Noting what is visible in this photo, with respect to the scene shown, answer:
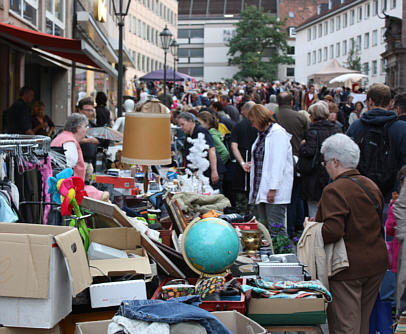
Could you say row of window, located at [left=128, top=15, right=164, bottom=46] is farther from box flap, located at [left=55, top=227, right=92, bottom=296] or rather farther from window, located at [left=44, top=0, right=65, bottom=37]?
box flap, located at [left=55, top=227, right=92, bottom=296]

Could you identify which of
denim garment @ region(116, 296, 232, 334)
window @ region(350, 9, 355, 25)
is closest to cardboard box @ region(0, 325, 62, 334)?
denim garment @ region(116, 296, 232, 334)

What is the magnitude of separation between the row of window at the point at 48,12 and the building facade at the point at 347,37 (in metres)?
33.9

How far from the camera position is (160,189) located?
24.7ft

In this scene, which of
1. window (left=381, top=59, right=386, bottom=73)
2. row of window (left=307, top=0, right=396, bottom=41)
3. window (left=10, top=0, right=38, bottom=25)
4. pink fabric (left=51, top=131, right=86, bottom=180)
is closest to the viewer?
pink fabric (left=51, top=131, right=86, bottom=180)

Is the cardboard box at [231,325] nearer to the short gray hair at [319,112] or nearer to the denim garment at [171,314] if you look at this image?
the denim garment at [171,314]

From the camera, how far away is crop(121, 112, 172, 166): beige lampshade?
613 cm

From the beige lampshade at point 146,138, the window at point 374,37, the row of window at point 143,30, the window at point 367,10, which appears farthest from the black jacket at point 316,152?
the window at point 367,10

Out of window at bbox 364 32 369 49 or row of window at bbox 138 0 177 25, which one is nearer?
row of window at bbox 138 0 177 25

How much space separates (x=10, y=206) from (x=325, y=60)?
251 ft

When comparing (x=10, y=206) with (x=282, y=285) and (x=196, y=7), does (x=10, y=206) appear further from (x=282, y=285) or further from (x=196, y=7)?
(x=196, y=7)

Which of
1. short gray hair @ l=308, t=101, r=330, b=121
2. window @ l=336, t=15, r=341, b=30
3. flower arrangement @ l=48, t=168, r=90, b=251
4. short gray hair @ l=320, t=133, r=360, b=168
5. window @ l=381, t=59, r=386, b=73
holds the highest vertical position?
window @ l=336, t=15, r=341, b=30

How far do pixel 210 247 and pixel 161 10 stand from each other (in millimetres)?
68486

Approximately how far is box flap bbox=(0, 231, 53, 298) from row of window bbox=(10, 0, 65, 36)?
34.9 feet

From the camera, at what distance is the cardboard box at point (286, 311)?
3684 millimetres
